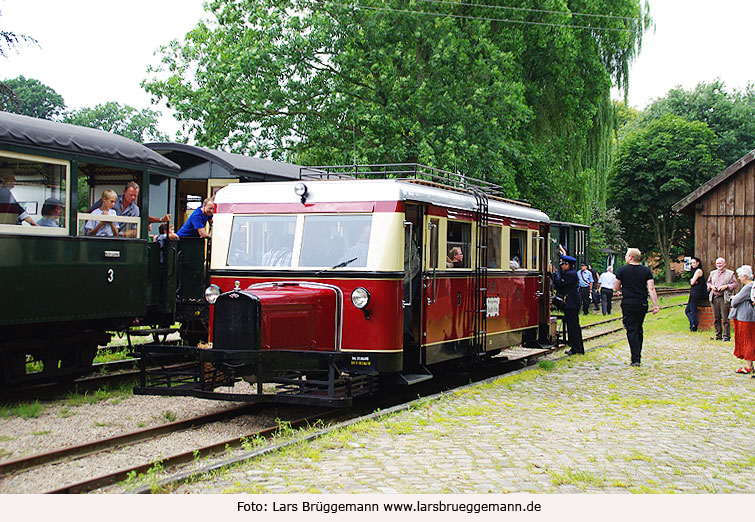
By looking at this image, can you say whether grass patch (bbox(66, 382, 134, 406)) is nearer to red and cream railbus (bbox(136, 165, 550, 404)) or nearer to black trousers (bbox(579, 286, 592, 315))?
red and cream railbus (bbox(136, 165, 550, 404))

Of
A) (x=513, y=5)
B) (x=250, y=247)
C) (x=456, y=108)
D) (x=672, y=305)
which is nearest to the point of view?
(x=250, y=247)

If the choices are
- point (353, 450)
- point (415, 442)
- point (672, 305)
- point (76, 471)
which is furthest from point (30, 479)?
point (672, 305)

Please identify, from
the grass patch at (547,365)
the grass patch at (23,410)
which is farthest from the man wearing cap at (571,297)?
the grass patch at (23,410)

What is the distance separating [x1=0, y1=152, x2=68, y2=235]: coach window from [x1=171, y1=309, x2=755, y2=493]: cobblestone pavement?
4387 mm

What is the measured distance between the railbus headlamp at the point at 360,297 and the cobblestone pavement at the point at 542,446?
1.28 m

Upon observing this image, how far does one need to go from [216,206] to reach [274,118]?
15.3m

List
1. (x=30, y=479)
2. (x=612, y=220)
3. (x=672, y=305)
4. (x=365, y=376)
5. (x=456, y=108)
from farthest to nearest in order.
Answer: (x=612, y=220), (x=672, y=305), (x=456, y=108), (x=365, y=376), (x=30, y=479)

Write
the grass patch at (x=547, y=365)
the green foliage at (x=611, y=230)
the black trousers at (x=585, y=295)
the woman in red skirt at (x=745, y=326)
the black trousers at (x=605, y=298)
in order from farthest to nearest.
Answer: the green foliage at (x=611, y=230) → the black trousers at (x=605, y=298) → the black trousers at (x=585, y=295) → the grass patch at (x=547, y=365) → the woman in red skirt at (x=745, y=326)

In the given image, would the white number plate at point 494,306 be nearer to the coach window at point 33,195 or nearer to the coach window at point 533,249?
the coach window at point 533,249

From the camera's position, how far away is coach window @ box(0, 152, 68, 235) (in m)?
8.81

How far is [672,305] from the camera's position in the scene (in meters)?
32.5

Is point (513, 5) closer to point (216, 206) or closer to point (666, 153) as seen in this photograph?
point (216, 206)

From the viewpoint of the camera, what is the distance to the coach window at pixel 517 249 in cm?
1242

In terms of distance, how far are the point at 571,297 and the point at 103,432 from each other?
→ 909cm
